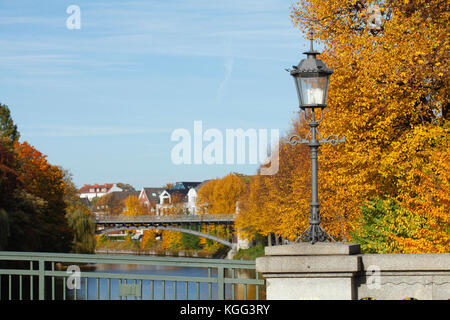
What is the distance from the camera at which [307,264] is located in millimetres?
7086

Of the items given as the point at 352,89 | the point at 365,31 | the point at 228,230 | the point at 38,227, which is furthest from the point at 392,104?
the point at 228,230

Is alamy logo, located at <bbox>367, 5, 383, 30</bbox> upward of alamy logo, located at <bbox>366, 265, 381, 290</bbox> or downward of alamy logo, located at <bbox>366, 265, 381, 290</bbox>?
upward

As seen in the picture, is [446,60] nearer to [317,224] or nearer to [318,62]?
[318,62]

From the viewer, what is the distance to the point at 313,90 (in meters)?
9.24

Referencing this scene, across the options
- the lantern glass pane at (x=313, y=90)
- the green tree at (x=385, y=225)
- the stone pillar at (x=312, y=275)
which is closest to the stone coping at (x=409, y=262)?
the stone pillar at (x=312, y=275)

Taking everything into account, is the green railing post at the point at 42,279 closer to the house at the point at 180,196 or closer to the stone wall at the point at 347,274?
the stone wall at the point at 347,274

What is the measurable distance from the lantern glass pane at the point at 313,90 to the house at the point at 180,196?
11401 cm

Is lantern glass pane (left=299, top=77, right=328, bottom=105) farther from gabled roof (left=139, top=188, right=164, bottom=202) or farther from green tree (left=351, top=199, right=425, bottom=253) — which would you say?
gabled roof (left=139, top=188, right=164, bottom=202)

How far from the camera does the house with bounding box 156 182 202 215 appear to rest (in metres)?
139

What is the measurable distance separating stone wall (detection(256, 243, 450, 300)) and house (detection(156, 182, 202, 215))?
380 ft

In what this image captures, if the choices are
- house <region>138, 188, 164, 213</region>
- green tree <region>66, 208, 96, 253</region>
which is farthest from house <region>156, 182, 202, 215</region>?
green tree <region>66, 208, 96, 253</region>
